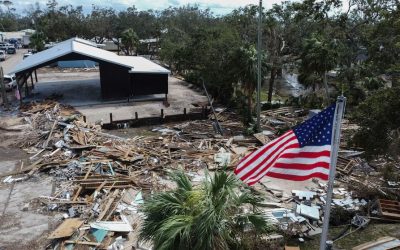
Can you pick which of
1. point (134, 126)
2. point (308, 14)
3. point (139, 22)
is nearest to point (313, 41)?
point (308, 14)

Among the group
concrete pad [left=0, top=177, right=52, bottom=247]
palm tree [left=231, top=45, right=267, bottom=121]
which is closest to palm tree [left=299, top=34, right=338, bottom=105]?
palm tree [left=231, top=45, right=267, bottom=121]

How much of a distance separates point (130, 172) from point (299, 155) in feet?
36.3

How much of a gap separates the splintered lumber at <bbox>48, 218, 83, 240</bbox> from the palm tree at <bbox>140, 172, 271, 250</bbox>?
5205mm

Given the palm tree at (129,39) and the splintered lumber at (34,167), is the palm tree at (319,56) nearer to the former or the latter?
the splintered lumber at (34,167)

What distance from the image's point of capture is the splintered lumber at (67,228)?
39.3 ft

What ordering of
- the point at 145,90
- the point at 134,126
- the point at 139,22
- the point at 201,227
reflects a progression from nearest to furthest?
the point at 201,227 < the point at 134,126 < the point at 145,90 < the point at 139,22

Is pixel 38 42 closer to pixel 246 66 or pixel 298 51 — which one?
pixel 298 51

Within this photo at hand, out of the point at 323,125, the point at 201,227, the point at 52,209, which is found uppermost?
the point at 323,125

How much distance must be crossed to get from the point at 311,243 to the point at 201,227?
5.92m

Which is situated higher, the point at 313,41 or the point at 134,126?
the point at 313,41

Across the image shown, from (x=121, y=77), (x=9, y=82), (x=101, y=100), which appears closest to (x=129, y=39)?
(x=9, y=82)

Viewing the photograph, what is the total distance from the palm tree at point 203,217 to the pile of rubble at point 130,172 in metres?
1.17

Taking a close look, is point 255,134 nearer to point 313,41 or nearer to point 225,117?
point 225,117

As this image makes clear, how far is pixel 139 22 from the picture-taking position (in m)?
73.8
